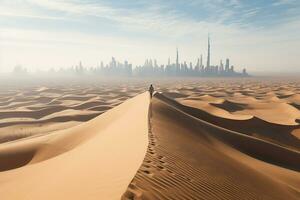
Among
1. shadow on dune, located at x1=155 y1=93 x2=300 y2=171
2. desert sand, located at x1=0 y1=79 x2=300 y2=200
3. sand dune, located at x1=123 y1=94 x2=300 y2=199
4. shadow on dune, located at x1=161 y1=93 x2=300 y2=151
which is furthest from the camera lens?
shadow on dune, located at x1=161 y1=93 x2=300 y2=151

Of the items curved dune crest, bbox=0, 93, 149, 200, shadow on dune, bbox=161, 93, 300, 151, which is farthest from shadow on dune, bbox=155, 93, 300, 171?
curved dune crest, bbox=0, 93, 149, 200

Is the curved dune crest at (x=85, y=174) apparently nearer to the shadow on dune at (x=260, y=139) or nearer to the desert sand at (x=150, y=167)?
the desert sand at (x=150, y=167)

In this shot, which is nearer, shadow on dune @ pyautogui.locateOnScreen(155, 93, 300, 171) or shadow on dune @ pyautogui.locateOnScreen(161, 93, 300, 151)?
shadow on dune @ pyautogui.locateOnScreen(155, 93, 300, 171)

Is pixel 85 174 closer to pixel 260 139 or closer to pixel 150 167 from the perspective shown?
pixel 150 167

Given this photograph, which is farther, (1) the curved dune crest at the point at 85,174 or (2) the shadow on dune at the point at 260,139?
(2) the shadow on dune at the point at 260,139

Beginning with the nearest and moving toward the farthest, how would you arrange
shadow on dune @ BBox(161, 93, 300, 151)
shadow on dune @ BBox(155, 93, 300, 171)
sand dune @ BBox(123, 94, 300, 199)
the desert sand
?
sand dune @ BBox(123, 94, 300, 199) → the desert sand → shadow on dune @ BBox(155, 93, 300, 171) → shadow on dune @ BBox(161, 93, 300, 151)

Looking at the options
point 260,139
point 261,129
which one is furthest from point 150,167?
point 261,129

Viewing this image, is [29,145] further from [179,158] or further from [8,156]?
[179,158]

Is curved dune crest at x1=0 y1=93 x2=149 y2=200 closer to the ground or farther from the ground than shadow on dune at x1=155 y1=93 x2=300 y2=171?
farther from the ground

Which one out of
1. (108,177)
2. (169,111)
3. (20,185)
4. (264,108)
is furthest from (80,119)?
(108,177)

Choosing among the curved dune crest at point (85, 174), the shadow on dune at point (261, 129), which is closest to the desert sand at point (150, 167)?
the curved dune crest at point (85, 174)

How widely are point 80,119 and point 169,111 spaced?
41.4 feet

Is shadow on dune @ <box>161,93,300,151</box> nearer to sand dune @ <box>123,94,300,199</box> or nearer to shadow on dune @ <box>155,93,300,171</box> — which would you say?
shadow on dune @ <box>155,93,300,171</box>

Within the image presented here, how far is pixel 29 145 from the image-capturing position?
14.4m
